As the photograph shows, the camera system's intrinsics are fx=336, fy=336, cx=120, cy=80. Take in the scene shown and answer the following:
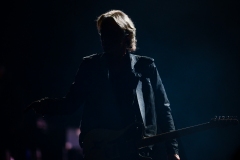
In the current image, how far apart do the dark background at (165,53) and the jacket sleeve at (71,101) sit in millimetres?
2112

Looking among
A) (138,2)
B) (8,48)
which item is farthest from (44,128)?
(138,2)

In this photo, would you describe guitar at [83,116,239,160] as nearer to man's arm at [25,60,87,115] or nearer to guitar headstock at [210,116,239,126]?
man's arm at [25,60,87,115]

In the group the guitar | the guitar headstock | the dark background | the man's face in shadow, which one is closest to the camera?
the guitar

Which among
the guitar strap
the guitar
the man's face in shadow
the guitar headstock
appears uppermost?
the man's face in shadow

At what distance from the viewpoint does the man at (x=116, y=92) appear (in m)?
1.89

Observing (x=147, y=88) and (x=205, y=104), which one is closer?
(x=147, y=88)

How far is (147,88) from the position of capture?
2027 mm

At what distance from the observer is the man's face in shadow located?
201 cm

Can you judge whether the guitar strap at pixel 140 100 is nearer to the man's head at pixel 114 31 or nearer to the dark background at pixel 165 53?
the man's head at pixel 114 31

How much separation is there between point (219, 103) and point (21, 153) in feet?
8.53

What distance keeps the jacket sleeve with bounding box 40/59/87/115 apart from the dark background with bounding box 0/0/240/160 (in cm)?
211

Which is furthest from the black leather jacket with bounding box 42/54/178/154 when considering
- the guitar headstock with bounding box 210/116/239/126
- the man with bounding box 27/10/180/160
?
the guitar headstock with bounding box 210/116/239/126

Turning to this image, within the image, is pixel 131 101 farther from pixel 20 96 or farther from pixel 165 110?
pixel 20 96

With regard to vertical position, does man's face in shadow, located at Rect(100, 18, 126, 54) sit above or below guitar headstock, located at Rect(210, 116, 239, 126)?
above
